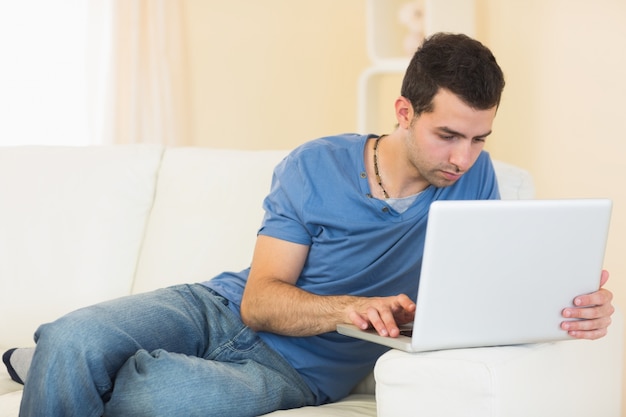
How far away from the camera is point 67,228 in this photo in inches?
93.4

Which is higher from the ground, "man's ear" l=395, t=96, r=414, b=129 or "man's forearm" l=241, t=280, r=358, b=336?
"man's ear" l=395, t=96, r=414, b=129

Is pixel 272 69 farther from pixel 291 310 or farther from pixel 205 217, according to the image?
pixel 291 310

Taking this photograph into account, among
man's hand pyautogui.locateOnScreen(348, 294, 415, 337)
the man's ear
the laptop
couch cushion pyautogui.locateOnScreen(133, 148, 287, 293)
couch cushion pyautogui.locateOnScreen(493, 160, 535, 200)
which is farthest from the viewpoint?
couch cushion pyautogui.locateOnScreen(133, 148, 287, 293)

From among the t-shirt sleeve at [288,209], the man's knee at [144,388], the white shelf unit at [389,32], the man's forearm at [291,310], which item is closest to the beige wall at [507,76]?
the white shelf unit at [389,32]

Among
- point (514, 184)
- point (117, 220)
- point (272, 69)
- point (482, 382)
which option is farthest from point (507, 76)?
point (482, 382)

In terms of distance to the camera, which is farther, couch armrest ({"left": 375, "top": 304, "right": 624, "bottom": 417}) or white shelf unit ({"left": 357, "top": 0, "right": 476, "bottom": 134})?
white shelf unit ({"left": 357, "top": 0, "right": 476, "bottom": 134})

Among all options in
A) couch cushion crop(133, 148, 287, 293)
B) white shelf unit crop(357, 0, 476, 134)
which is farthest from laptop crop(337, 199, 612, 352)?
white shelf unit crop(357, 0, 476, 134)

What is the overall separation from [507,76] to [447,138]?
152cm

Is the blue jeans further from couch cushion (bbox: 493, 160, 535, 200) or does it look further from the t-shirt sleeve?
couch cushion (bbox: 493, 160, 535, 200)

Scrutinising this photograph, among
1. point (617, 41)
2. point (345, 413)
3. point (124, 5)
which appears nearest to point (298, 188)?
point (345, 413)

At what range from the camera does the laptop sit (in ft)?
4.56

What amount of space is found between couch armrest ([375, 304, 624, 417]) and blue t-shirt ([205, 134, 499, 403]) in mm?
393

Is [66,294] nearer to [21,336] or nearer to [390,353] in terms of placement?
[21,336]

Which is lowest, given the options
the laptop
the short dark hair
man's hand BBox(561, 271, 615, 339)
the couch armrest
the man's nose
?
the couch armrest
